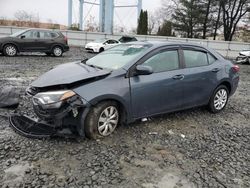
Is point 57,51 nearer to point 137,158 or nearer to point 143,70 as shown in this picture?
point 143,70

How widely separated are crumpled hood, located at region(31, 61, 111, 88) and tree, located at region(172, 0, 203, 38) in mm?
35656

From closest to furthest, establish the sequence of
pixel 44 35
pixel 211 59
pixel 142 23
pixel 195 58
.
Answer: pixel 195 58, pixel 211 59, pixel 44 35, pixel 142 23

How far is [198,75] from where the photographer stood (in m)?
5.25

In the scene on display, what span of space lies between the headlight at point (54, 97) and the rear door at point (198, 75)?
2.20 m

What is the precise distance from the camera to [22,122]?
4.28 m

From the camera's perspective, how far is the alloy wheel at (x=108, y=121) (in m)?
4.13

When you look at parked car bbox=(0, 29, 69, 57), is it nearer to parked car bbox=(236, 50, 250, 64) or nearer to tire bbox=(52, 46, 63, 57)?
Answer: tire bbox=(52, 46, 63, 57)

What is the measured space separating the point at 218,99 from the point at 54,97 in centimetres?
358

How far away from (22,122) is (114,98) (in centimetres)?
148

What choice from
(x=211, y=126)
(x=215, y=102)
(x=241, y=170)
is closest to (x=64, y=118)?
(x=241, y=170)

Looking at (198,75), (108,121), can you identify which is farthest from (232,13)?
(108,121)

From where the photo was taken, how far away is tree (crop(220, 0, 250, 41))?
115ft

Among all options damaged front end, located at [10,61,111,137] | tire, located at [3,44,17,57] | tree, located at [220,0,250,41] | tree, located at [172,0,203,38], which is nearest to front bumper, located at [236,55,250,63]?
tire, located at [3,44,17,57]

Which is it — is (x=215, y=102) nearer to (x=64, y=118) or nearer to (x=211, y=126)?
(x=211, y=126)
